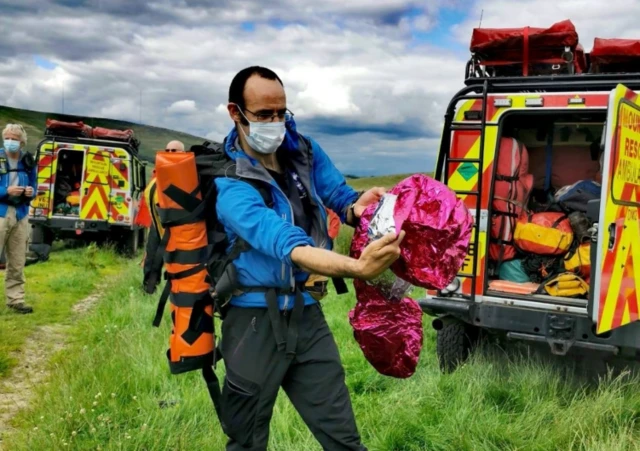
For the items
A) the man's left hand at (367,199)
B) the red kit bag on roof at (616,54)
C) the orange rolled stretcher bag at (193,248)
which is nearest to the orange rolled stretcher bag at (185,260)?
the orange rolled stretcher bag at (193,248)

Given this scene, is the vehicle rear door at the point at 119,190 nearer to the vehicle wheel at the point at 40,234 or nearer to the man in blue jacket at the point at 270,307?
the vehicle wheel at the point at 40,234

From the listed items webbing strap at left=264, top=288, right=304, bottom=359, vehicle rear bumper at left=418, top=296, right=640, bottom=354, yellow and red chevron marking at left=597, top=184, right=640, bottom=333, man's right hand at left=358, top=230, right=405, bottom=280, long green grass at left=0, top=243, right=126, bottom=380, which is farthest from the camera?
long green grass at left=0, top=243, right=126, bottom=380

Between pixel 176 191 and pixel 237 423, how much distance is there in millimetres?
901

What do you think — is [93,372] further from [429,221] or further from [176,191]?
[429,221]

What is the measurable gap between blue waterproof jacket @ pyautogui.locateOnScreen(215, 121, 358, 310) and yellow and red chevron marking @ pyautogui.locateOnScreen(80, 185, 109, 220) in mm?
10772

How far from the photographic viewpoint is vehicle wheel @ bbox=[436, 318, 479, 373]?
5.02 m

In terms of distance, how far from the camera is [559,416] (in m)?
3.64

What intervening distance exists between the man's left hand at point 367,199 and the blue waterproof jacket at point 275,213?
10 cm

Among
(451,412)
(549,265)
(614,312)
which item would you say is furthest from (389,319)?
(549,265)

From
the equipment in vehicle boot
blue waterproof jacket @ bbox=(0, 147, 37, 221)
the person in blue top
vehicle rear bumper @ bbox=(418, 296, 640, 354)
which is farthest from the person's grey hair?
the equipment in vehicle boot

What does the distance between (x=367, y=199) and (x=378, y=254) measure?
76 cm

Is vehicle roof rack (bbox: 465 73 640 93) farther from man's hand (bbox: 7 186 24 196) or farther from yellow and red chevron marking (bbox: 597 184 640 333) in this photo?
man's hand (bbox: 7 186 24 196)

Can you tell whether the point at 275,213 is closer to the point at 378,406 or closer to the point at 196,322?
the point at 196,322

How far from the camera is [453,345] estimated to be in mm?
5031
